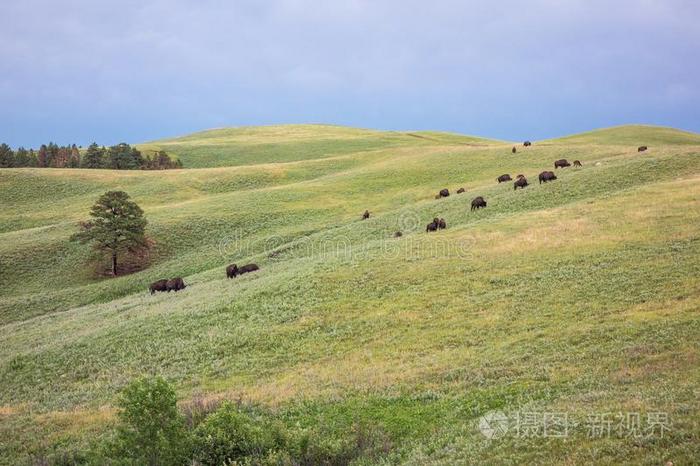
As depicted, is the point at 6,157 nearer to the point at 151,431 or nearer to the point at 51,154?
the point at 51,154

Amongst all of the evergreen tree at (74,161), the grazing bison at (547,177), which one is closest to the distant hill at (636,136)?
the grazing bison at (547,177)

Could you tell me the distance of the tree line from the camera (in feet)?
339

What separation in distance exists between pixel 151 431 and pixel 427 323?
1141cm

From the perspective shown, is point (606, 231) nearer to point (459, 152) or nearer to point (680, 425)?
point (680, 425)

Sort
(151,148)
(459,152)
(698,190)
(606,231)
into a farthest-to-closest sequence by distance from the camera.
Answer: (151,148) < (459,152) < (698,190) < (606,231)

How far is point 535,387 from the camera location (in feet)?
42.8

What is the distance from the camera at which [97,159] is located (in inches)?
4124

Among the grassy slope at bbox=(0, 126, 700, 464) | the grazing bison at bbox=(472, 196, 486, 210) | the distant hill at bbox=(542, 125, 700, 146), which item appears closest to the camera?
the grassy slope at bbox=(0, 126, 700, 464)

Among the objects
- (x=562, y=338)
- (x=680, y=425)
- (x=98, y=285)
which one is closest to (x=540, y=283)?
(x=562, y=338)

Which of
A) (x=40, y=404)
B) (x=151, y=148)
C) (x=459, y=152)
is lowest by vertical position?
(x=40, y=404)

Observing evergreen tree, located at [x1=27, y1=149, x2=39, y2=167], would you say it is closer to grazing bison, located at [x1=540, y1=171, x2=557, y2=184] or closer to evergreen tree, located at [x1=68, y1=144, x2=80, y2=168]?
evergreen tree, located at [x1=68, y1=144, x2=80, y2=168]

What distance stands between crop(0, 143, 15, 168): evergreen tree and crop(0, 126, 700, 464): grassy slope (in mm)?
63999

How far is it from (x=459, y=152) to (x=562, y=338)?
60831 millimetres

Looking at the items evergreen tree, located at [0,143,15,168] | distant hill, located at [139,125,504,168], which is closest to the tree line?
evergreen tree, located at [0,143,15,168]
